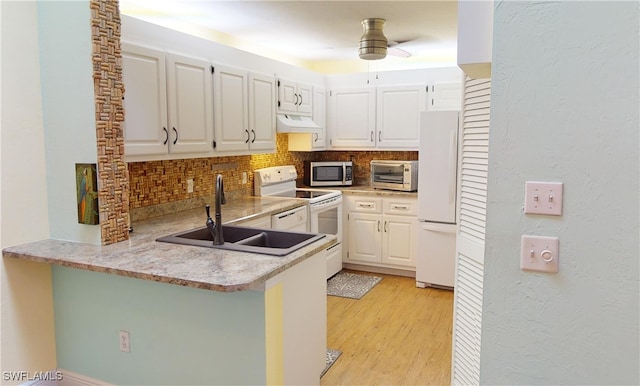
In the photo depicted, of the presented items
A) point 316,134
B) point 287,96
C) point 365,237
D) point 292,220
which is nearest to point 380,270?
point 365,237

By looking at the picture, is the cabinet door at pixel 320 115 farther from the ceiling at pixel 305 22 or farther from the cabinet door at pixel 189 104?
the cabinet door at pixel 189 104

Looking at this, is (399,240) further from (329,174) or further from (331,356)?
(331,356)

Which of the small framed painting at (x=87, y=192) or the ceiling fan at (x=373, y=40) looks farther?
the ceiling fan at (x=373, y=40)

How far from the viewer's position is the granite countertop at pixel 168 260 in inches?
73.9

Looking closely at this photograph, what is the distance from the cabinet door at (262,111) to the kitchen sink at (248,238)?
3.97 feet

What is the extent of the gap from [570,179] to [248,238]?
1.82m

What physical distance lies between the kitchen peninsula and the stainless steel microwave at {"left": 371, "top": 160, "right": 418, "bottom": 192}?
2368 mm

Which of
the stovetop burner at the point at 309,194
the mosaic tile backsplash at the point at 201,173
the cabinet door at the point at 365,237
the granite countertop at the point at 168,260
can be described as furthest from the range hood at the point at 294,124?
the granite countertop at the point at 168,260

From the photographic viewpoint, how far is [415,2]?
3.21 metres

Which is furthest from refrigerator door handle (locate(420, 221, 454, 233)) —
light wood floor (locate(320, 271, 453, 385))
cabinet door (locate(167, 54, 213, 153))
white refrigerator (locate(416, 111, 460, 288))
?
cabinet door (locate(167, 54, 213, 153))

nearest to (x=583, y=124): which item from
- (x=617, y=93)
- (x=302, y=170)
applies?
(x=617, y=93)

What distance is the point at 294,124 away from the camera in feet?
14.4

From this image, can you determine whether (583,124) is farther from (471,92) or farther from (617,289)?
(471,92)

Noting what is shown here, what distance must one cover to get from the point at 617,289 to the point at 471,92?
1.16m
